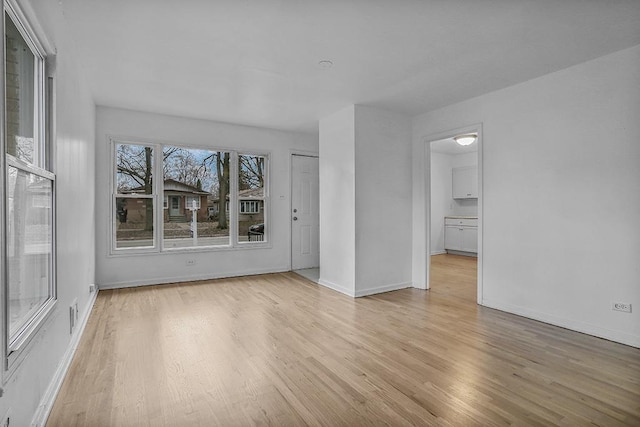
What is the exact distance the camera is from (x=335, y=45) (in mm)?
2807

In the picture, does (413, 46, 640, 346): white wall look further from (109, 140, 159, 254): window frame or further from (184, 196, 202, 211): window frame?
(109, 140, 159, 254): window frame

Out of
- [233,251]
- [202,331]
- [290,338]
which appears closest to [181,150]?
[233,251]

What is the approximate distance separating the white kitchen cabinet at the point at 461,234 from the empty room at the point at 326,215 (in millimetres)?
2740

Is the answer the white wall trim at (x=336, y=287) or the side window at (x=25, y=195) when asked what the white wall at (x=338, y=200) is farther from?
the side window at (x=25, y=195)

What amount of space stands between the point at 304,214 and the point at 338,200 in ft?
5.47

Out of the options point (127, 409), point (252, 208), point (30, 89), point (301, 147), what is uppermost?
point (301, 147)

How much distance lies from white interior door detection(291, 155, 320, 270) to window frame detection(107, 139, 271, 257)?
519 millimetres

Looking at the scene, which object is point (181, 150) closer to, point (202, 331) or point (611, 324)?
point (202, 331)

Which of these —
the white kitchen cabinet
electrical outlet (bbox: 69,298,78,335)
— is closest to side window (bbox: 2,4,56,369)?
electrical outlet (bbox: 69,298,78,335)

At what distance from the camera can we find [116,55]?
303cm

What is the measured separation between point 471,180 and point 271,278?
18.2 feet

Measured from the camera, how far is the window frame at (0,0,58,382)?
4.22 feet

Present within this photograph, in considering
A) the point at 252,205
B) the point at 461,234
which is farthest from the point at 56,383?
the point at 461,234

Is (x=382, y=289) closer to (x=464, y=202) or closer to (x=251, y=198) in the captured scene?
(x=251, y=198)
